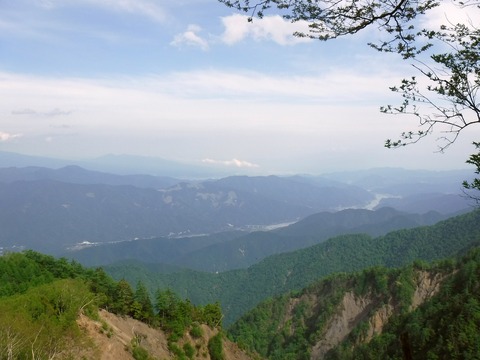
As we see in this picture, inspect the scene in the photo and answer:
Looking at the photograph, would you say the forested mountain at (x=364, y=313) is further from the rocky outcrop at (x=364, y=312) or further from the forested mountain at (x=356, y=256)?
the forested mountain at (x=356, y=256)

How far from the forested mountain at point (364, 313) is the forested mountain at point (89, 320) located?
26.6 m

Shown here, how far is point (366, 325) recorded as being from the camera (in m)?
88.1

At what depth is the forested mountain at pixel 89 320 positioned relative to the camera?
23859mm

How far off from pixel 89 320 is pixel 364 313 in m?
82.4

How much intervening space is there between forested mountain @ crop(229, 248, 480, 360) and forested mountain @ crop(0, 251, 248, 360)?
26.6 meters

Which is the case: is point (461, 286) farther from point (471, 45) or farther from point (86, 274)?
point (471, 45)

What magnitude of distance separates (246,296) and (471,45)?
634ft

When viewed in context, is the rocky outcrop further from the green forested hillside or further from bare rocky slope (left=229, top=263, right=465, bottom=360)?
the green forested hillside

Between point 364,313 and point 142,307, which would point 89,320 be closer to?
point 142,307

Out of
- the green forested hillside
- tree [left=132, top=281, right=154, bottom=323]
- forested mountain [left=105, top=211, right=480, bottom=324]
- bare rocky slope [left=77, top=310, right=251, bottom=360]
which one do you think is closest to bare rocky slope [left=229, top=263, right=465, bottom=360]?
bare rocky slope [left=77, top=310, right=251, bottom=360]

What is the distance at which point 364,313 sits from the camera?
96438mm

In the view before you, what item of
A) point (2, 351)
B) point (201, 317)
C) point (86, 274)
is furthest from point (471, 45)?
point (86, 274)

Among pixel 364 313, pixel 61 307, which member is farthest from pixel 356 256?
pixel 61 307

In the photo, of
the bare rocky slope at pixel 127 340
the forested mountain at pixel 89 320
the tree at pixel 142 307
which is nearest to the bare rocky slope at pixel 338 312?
the bare rocky slope at pixel 127 340
